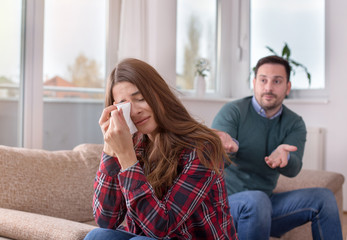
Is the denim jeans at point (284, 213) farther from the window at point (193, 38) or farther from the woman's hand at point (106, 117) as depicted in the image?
the window at point (193, 38)

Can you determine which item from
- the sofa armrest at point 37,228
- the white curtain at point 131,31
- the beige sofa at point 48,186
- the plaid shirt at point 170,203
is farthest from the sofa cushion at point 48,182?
the white curtain at point 131,31

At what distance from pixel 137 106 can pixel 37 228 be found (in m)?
0.54

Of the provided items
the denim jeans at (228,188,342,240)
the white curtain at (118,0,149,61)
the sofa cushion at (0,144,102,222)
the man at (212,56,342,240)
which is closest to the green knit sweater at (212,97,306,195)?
the man at (212,56,342,240)

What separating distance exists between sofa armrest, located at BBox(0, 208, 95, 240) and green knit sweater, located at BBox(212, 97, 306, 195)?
888mm

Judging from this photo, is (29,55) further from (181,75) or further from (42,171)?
(181,75)

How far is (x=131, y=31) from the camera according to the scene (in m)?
3.27

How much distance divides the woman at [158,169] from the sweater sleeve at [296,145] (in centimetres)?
74

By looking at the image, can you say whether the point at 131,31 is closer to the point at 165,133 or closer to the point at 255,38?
the point at 255,38

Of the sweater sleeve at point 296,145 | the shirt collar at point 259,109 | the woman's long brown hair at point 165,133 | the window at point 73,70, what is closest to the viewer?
the woman's long brown hair at point 165,133

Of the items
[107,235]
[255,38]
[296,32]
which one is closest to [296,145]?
[107,235]

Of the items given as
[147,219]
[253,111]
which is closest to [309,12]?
[253,111]

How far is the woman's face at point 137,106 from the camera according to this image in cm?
133

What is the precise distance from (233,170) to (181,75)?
2175mm

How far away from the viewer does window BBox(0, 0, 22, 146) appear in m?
2.51
